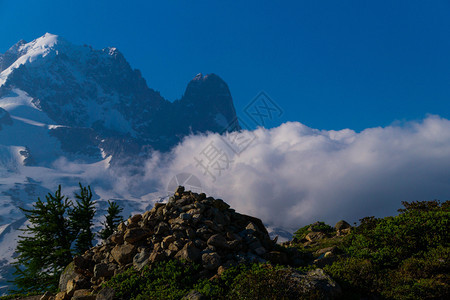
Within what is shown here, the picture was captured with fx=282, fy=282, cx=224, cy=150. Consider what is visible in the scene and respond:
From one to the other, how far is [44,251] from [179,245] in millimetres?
17051

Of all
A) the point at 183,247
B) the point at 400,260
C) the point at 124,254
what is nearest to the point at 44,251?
the point at 124,254

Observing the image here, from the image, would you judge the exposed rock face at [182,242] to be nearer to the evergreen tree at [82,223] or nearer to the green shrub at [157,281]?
the green shrub at [157,281]

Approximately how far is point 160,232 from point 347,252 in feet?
38.9

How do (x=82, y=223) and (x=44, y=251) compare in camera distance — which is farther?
(x=82, y=223)

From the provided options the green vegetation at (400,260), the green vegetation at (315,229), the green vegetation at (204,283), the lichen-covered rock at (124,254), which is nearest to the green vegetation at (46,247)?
the lichen-covered rock at (124,254)

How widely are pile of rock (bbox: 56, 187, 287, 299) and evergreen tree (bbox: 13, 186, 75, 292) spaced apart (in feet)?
26.5

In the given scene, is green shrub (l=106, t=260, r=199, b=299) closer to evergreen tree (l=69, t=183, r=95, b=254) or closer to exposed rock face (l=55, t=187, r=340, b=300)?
exposed rock face (l=55, t=187, r=340, b=300)

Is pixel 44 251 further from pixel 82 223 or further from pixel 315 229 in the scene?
pixel 315 229

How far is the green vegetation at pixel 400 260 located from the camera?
11898 millimetres

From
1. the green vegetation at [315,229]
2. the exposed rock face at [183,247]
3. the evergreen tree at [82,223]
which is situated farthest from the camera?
the green vegetation at [315,229]

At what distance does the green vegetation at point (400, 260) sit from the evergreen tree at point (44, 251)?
2337 centimetres

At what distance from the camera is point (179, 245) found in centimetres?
1616

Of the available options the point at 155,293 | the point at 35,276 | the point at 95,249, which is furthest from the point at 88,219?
the point at 155,293

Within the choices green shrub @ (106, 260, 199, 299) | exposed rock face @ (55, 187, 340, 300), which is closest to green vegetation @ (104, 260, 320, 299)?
green shrub @ (106, 260, 199, 299)
